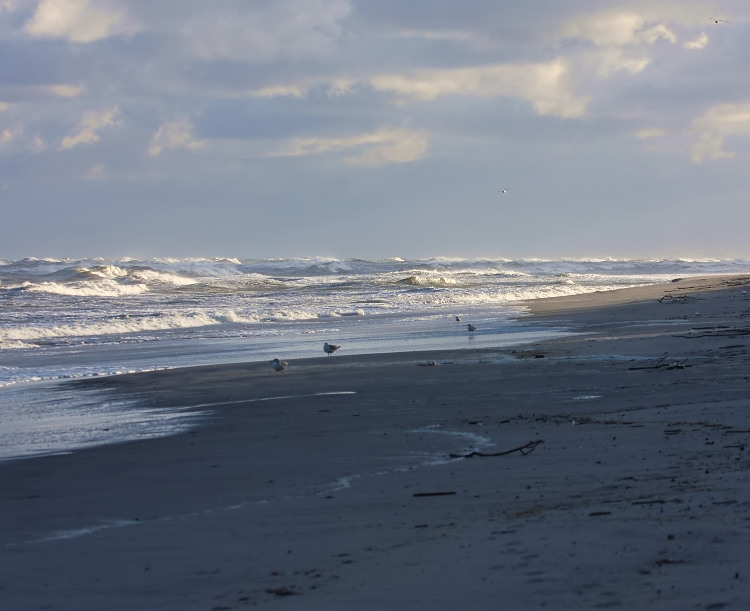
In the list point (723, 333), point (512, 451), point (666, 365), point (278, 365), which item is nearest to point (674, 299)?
point (723, 333)

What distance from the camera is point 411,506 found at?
528 centimetres

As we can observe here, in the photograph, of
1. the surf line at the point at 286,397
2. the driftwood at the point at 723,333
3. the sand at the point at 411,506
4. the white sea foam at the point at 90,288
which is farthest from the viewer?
the white sea foam at the point at 90,288

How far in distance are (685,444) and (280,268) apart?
93270 mm

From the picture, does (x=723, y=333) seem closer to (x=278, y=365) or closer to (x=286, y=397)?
(x=278, y=365)

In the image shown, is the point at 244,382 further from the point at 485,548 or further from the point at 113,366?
the point at 485,548

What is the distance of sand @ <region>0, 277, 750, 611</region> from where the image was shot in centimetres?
381

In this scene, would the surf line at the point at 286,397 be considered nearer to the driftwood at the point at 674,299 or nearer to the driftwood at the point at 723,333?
the driftwood at the point at 723,333

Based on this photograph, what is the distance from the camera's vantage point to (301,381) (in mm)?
13078

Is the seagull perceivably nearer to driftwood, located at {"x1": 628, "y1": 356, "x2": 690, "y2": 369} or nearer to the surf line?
the surf line

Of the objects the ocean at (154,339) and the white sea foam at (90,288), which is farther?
the white sea foam at (90,288)

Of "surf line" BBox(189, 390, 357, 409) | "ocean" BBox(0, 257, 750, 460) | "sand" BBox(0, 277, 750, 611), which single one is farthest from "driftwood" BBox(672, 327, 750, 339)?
"surf line" BBox(189, 390, 357, 409)

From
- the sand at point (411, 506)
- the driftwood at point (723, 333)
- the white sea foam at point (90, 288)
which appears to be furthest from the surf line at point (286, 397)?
the white sea foam at point (90, 288)

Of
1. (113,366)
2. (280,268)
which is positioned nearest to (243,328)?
(113,366)

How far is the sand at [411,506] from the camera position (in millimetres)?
3812
